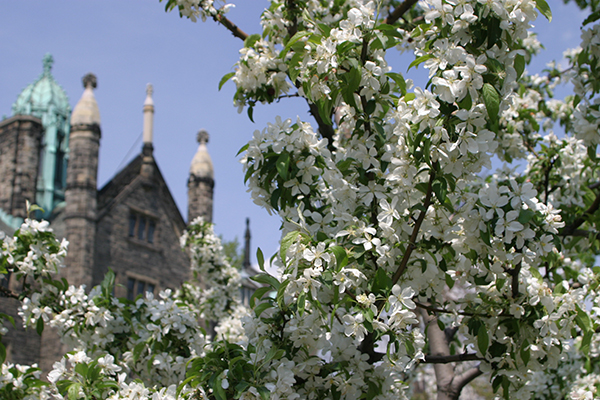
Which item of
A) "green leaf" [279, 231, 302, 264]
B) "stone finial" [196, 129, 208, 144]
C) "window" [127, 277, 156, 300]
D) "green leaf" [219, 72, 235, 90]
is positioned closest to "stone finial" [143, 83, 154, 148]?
"stone finial" [196, 129, 208, 144]

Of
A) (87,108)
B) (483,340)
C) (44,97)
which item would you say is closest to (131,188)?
(87,108)

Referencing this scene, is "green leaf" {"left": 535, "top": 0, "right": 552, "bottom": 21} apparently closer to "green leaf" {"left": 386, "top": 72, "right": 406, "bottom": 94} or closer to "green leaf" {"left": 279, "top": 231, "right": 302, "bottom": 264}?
"green leaf" {"left": 386, "top": 72, "right": 406, "bottom": 94}

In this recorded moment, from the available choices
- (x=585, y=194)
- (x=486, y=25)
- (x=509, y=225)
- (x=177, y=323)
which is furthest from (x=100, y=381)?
(x=585, y=194)

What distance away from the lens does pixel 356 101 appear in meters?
3.59

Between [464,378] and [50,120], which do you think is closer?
[464,378]

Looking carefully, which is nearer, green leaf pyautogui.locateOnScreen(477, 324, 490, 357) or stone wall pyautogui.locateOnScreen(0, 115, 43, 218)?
green leaf pyautogui.locateOnScreen(477, 324, 490, 357)

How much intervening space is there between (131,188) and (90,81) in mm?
4858

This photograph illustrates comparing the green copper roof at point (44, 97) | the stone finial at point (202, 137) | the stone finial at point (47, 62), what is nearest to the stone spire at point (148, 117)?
the stone finial at point (202, 137)

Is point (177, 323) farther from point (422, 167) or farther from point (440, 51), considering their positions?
point (440, 51)

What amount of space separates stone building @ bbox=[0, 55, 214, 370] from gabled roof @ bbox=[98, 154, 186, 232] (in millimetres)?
43

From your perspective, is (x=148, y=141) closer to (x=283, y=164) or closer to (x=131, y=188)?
(x=131, y=188)

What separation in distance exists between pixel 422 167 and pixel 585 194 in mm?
2941

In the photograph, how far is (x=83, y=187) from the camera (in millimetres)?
22719

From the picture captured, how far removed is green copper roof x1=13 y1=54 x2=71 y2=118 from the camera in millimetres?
36281
